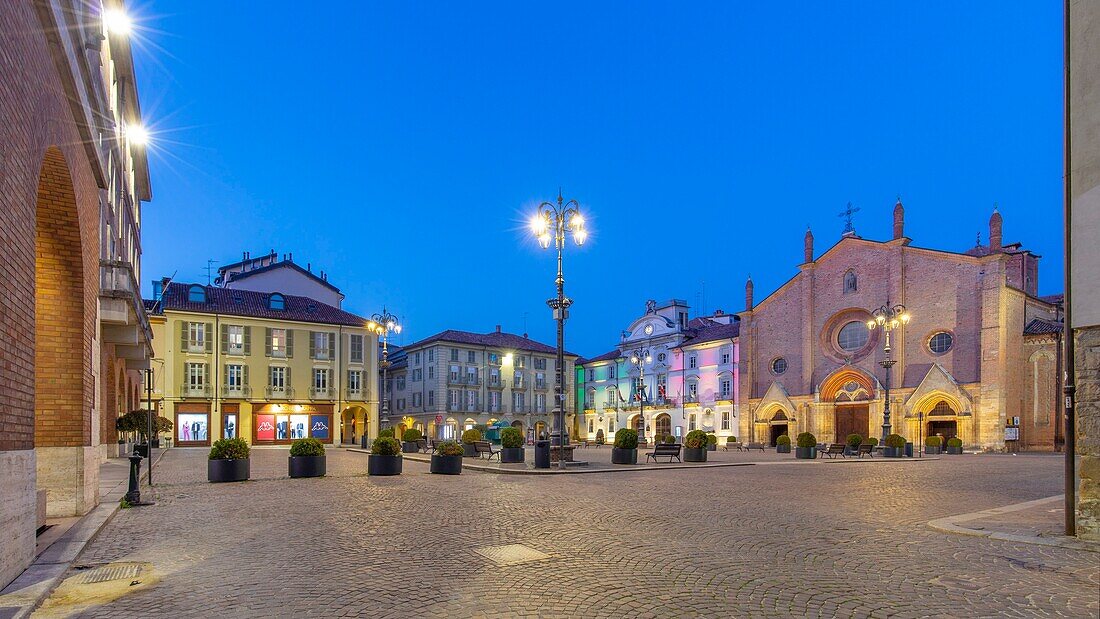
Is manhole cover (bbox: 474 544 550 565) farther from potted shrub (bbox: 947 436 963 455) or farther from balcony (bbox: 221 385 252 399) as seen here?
balcony (bbox: 221 385 252 399)

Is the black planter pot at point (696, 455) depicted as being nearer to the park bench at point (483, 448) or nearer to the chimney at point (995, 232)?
the park bench at point (483, 448)

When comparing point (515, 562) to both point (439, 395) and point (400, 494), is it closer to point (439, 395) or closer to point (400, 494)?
point (400, 494)

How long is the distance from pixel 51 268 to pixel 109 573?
5.38 m

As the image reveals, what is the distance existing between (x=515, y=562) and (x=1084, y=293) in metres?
8.30

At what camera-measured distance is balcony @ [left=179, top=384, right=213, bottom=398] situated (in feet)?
147

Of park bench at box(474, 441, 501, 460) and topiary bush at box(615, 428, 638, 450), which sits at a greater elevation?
topiary bush at box(615, 428, 638, 450)

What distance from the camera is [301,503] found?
42.2 feet

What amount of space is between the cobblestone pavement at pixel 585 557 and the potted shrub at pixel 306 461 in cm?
406

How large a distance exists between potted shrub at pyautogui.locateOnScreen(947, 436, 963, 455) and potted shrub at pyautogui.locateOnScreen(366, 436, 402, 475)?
35293 millimetres

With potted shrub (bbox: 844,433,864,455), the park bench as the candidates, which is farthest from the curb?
potted shrub (bbox: 844,433,864,455)

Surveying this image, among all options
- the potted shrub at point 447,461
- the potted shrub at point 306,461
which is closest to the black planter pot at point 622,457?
the potted shrub at point 447,461

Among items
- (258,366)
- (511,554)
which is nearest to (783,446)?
(258,366)

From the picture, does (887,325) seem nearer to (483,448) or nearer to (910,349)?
(910,349)

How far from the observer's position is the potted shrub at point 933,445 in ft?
127
